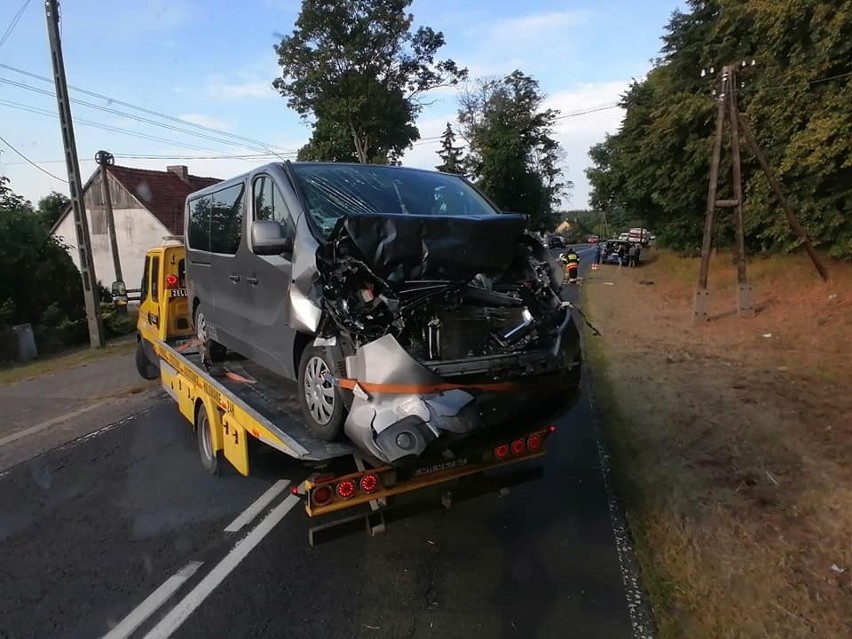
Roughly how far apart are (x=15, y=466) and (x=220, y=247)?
10.2ft

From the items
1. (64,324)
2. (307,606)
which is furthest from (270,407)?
(64,324)

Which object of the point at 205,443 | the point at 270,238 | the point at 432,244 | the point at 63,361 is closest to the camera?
the point at 432,244

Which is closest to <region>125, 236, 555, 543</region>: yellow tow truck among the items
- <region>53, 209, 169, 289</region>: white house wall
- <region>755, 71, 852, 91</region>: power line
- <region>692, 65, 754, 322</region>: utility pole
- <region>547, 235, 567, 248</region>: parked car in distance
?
<region>547, 235, 567, 248</region>: parked car in distance

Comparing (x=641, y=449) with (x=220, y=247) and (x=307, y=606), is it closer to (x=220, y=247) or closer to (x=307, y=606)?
(x=307, y=606)

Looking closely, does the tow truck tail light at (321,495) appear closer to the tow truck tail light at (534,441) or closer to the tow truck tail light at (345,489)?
the tow truck tail light at (345,489)

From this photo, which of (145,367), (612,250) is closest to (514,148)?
(612,250)

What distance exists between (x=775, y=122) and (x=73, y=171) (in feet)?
Result: 57.5

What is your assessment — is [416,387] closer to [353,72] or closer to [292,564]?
[292,564]

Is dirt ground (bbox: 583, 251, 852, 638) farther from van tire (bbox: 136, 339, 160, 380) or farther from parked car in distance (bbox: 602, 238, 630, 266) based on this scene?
parked car in distance (bbox: 602, 238, 630, 266)

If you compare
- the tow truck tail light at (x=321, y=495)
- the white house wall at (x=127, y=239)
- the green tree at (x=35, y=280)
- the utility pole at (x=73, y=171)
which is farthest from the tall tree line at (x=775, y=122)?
the white house wall at (x=127, y=239)

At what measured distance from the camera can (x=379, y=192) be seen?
16.3ft

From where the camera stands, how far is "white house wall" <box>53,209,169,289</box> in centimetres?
3562

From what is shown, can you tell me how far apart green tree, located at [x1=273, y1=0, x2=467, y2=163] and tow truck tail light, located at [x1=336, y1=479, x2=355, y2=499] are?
2890 cm

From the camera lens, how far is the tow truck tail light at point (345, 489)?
373 centimetres
